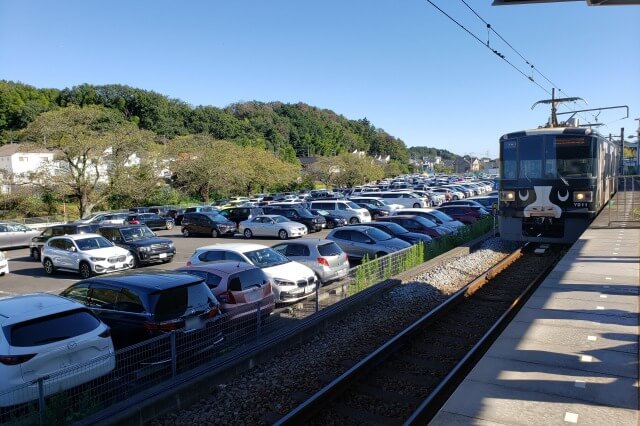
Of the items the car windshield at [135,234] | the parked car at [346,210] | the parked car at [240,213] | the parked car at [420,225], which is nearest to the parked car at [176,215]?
the parked car at [240,213]

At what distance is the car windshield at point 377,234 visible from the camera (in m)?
18.0

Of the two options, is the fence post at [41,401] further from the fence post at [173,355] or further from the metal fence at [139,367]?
the fence post at [173,355]

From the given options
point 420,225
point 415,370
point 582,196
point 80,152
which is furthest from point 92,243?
point 80,152

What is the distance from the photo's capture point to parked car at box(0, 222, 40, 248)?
27.0m

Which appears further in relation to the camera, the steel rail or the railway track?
the railway track

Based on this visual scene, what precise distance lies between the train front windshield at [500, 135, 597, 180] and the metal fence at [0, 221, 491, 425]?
11.0 metres

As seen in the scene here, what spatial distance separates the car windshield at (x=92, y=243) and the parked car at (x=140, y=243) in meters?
1.09

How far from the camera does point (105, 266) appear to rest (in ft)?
58.8

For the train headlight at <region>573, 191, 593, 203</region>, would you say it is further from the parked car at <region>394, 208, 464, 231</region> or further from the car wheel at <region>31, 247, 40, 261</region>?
the car wheel at <region>31, 247, 40, 261</region>

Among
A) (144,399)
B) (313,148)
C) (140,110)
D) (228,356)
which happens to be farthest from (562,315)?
(313,148)

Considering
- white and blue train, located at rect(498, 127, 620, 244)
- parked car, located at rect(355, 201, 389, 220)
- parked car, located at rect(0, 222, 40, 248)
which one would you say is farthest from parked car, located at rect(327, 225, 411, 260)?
Answer: parked car, located at rect(0, 222, 40, 248)

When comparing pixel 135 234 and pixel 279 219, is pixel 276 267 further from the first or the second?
pixel 279 219

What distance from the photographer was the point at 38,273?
771 inches

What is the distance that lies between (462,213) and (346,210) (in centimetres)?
709
